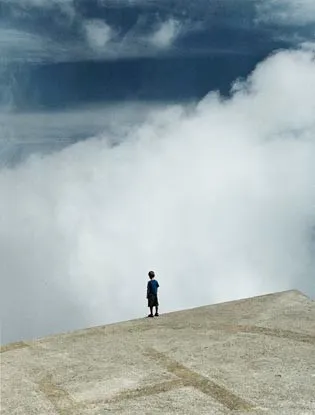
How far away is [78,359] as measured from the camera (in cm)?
2027

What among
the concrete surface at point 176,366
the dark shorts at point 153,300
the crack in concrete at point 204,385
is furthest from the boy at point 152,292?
the crack in concrete at point 204,385

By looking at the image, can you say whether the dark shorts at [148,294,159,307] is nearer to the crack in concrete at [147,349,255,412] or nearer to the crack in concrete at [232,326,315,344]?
the crack in concrete at [232,326,315,344]

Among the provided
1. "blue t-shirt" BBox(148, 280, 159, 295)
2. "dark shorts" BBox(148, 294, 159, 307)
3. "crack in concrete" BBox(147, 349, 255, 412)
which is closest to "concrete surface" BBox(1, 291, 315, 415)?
"crack in concrete" BBox(147, 349, 255, 412)

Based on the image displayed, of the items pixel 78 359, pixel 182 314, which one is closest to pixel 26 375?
pixel 78 359

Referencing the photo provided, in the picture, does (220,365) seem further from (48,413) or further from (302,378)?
(48,413)

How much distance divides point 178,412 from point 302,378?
422 centimetres

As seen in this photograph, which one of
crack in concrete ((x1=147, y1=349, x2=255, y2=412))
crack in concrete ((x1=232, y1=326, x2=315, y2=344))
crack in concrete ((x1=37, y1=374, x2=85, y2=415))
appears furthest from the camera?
crack in concrete ((x1=232, y1=326, x2=315, y2=344))

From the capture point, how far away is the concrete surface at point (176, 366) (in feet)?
50.8

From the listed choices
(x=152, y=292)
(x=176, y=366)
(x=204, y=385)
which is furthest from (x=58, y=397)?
(x=152, y=292)

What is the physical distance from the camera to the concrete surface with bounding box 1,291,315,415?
1547 cm

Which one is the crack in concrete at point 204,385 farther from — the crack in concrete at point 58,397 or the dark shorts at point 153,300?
the dark shorts at point 153,300

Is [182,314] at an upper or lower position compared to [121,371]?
upper

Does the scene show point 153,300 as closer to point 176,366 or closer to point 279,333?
point 279,333

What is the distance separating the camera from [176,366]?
18.4 metres
